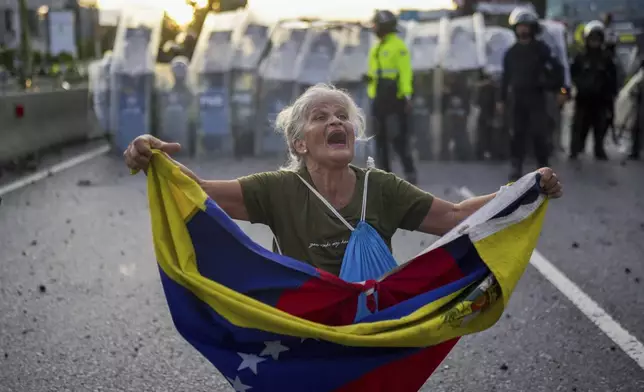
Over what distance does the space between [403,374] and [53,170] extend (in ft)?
41.1

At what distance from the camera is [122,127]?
18.0m

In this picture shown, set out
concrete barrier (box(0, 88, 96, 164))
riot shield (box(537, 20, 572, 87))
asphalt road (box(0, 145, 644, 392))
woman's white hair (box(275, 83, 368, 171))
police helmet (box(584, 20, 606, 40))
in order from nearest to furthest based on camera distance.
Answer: woman's white hair (box(275, 83, 368, 171)), asphalt road (box(0, 145, 644, 392)), concrete barrier (box(0, 88, 96, 164)), police helmet (box(584, 20, 606, 40)), riot shield (box(537, 20, 572, 87))

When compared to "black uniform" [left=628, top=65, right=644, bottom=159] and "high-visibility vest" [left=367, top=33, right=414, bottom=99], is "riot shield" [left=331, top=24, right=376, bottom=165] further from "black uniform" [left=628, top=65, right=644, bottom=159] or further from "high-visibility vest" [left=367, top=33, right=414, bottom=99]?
"black uniform" [left=628, top=65, right=644, bottom=159]

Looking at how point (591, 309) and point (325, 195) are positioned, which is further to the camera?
point (591, 309)

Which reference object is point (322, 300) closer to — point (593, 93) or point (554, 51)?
point (593, 93)

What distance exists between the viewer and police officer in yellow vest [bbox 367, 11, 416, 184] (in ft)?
44.3

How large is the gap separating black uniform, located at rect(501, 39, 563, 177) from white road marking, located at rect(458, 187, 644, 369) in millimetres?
4854

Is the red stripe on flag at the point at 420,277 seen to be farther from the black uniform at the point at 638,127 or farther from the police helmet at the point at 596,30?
the black uniform at the point at 638,127

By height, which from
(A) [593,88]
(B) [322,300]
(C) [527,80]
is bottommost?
(A) [593,88]

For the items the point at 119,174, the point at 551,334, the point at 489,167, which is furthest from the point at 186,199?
the point at 489,167

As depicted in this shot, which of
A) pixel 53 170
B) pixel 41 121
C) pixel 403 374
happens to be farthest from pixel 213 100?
pixel 403 374

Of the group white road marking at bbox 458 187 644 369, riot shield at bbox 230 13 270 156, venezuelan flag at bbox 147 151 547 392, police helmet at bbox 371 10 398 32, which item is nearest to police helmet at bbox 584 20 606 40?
police helmet at bbox 371 10 398 32

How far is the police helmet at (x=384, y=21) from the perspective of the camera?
1336 centimetres

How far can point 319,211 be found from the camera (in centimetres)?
396
